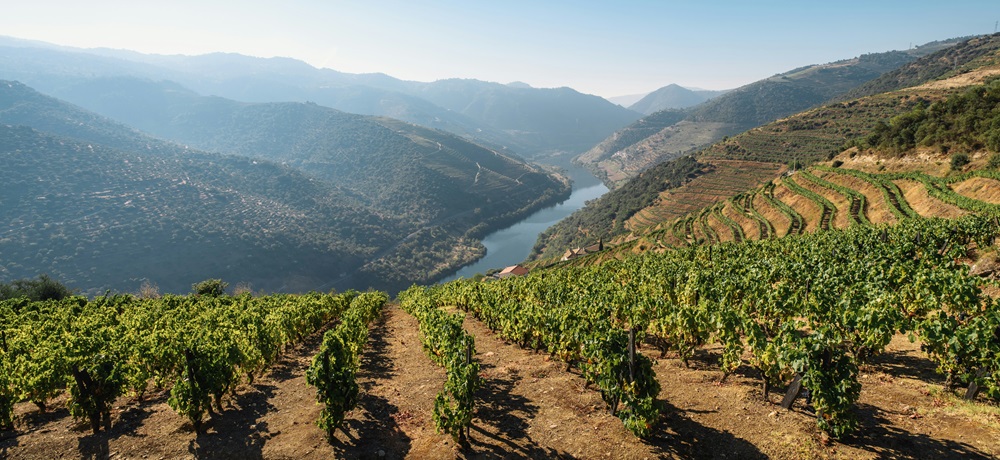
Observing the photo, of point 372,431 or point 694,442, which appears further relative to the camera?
point 372,431

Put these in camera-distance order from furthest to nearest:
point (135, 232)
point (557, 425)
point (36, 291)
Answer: point (135, 232), point (36, 291), point (557, 425)

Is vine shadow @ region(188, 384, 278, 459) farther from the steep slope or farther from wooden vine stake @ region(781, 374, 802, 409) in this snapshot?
the steep slope

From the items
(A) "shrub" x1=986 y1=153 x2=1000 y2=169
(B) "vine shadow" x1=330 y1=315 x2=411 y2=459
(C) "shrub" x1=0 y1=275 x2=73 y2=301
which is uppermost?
(A) "shrub" x1=986 y1=153 x2=1000 y2=169

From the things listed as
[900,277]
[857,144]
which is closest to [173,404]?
[900,277]

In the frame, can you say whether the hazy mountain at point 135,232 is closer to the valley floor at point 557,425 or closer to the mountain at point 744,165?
the mountain at point 744,165

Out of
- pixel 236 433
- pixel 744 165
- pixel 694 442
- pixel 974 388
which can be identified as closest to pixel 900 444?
pixel 974 388

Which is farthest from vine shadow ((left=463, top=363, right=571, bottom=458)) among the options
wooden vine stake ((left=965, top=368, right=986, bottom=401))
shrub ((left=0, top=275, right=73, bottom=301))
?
shrub ((left=0, top=275, right=73, bottom=301))

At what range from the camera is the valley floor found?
10.3m

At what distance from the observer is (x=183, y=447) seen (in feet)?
41.3

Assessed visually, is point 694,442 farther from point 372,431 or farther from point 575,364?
point 372,431

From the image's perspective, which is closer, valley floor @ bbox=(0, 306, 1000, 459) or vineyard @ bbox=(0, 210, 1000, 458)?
valley floor @ bbox=(0, 306, 1000, 459)

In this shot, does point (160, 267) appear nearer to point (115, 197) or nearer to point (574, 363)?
point (115, 197)

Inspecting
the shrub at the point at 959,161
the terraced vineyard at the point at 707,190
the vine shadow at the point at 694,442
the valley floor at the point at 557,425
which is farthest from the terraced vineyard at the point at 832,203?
the vine shadow at the point at 694,442

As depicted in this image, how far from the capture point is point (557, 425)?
41.4 ft
